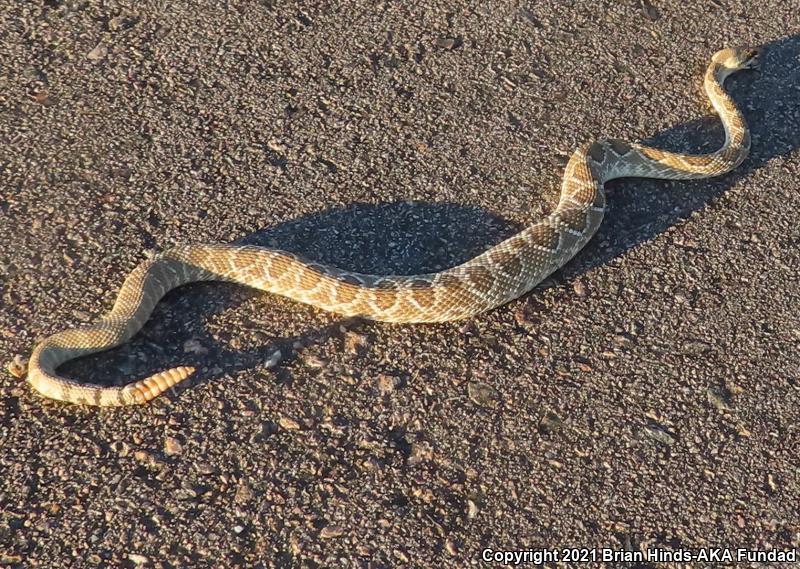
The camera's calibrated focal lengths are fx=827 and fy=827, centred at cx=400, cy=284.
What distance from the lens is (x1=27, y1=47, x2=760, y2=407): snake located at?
3916 mm

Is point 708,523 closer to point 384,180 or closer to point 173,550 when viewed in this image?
point 173,550

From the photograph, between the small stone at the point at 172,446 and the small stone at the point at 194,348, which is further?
the small stone at the point at 194,348

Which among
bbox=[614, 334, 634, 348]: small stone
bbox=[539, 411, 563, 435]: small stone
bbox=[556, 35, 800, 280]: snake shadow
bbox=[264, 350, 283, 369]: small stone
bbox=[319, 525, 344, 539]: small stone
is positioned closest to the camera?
bbox=[319, 525, 344, 539]: small stone

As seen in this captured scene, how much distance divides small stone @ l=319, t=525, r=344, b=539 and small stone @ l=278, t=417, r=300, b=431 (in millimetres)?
541

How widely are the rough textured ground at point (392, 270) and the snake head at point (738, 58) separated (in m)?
0.17

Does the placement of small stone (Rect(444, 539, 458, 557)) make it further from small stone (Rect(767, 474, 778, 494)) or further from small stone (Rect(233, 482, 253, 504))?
small stone (Rect(767, 474, 778, 494))

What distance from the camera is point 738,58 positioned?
19.7 feet

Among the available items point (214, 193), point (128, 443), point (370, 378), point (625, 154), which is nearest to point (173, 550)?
point (128, 443)

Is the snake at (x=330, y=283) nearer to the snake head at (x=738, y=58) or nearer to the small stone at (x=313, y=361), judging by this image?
the small stone at (x=313, y=361)

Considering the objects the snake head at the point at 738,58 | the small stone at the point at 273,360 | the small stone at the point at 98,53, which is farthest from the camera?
the snake head at the point at 738,58

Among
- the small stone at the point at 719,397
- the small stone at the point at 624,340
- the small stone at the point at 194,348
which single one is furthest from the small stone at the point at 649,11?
the small stone at the point at 194,348

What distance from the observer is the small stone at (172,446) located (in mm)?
3781

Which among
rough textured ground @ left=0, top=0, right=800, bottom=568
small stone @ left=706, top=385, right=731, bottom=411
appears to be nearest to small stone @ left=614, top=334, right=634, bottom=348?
rough textured ground @ left=0, top=0, right=800, bottom=568

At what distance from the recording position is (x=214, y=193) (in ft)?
16.4
